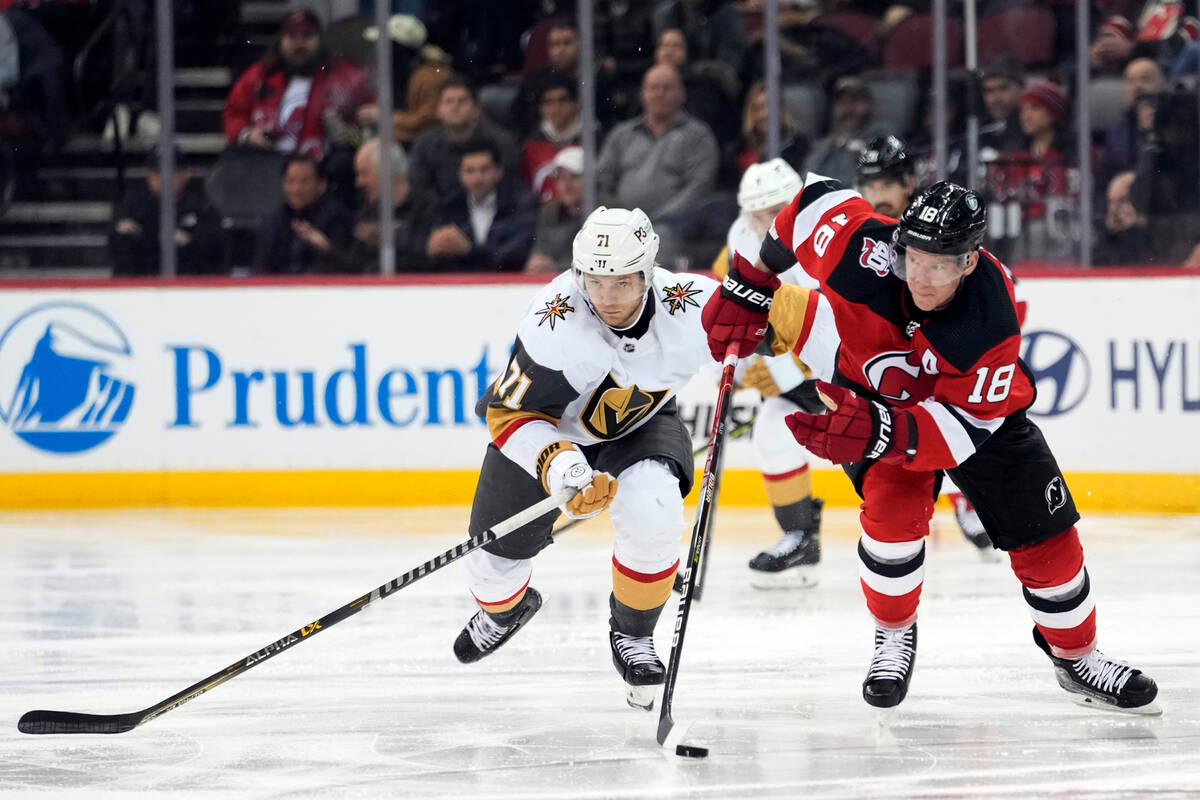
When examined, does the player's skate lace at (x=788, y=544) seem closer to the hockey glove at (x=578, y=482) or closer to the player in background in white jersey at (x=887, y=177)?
the player in background in white jersey at (x=887, y=177)

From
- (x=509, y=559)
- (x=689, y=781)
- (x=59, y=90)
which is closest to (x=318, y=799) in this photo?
(x=689, y=781)

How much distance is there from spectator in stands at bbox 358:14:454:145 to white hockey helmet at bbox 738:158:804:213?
224 cm

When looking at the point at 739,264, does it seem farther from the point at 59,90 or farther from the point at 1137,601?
the point at 59,90

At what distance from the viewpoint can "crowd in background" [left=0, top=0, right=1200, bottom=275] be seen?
6328mm

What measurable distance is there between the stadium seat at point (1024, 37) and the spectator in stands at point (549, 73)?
5.13ft

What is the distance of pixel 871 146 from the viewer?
14.6 feet

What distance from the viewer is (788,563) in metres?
4.77

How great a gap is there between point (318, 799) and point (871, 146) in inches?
96.5

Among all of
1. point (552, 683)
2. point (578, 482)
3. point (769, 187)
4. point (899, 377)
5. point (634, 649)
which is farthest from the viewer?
point (769, 187)

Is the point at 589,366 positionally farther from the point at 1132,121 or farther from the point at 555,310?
the point at 1132,121

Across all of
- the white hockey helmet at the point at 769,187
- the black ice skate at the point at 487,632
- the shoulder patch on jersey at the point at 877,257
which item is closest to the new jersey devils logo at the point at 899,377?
the shoulder patch on jersey at the point at 877,257

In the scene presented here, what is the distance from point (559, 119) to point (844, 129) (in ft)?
3.63

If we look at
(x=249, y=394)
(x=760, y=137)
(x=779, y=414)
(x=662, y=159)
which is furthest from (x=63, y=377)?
(x=779, y=414)

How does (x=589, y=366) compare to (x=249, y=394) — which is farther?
(x=249, y=394)
